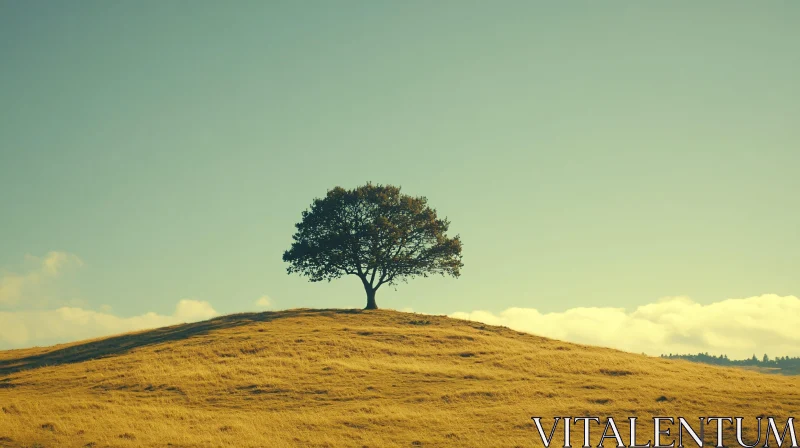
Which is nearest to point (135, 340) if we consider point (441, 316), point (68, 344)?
point (68, 344)

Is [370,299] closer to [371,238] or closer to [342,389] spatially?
[371,238]

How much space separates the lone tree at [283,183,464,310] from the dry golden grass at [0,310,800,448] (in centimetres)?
1601

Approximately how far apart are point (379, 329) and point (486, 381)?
1995 cm

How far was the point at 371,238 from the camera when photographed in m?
76.2

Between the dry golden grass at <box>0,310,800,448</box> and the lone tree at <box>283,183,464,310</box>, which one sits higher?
the lone tree at <box>283,183,464,310</box>

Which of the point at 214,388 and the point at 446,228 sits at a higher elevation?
the point at 446,228

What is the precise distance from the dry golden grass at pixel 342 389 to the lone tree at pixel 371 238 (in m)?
16.0

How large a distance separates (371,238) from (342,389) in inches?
1445

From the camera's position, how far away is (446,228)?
81812mm

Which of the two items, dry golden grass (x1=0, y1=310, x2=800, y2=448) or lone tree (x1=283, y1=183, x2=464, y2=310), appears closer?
dry golden grass (x1=0, y1=310, x2=800, y2=448)

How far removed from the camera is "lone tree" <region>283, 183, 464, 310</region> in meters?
76.3

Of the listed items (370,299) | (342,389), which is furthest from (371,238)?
(342,389)

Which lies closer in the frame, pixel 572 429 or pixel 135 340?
pixel 572 429

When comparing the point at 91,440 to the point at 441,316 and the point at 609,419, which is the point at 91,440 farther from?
the point at 441,316
